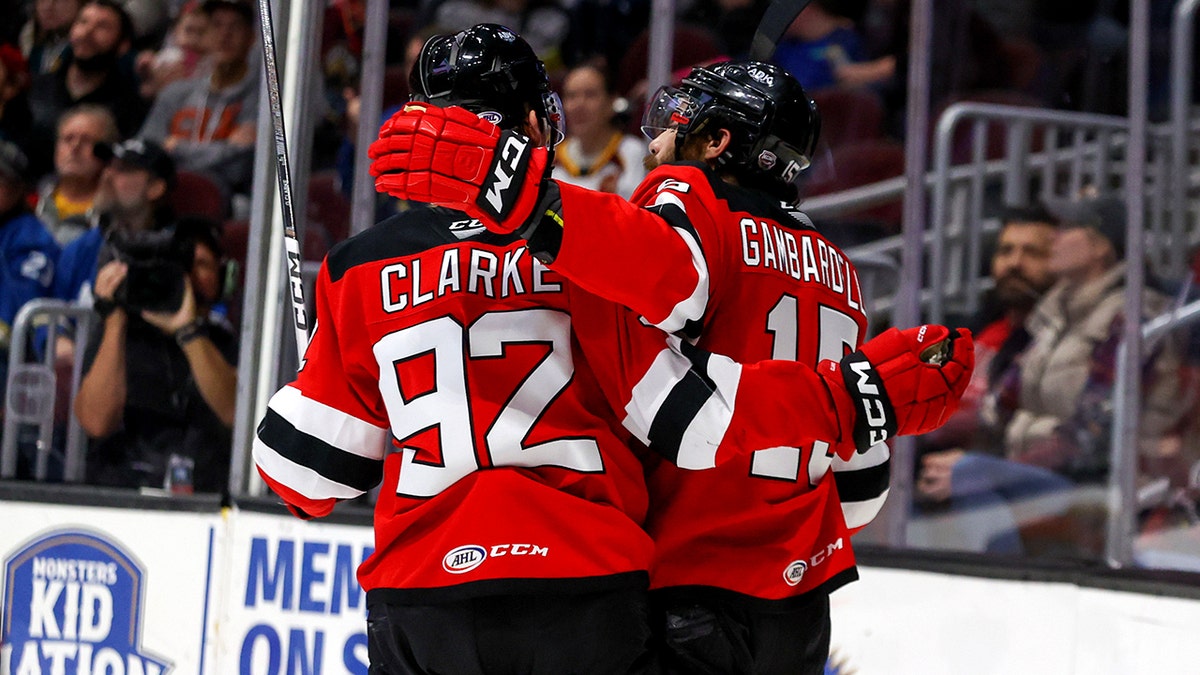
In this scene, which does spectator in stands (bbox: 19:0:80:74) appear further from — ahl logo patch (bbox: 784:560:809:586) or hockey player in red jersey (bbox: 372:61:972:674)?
ahl logo patch (bbox: 784:560:809:586)

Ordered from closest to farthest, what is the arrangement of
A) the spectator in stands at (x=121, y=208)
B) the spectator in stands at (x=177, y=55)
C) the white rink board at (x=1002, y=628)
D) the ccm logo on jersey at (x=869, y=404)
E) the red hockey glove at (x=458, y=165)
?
the red hockey glove at (x=458, y=165)
the ccm logo on jersey at (x=869, y=404)
the white rink board at (x=1002, y=628)
the spectator in stands at (x=121, y=208)
the spectator in stands at (x=177, y=55)

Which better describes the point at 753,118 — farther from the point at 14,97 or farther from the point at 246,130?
the point at 14,97

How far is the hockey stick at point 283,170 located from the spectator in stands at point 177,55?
280cm

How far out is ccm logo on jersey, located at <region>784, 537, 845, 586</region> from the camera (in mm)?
1767

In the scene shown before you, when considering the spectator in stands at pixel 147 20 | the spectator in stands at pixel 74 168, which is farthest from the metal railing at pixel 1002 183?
the spectator in stands at pixel 147 20

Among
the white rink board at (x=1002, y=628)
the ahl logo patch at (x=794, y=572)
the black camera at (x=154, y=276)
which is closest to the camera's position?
the ahl logo patch at (x=794, y=572)

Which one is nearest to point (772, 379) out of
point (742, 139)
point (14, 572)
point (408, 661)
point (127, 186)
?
point (742, 139)

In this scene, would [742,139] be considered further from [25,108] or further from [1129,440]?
[25,108]

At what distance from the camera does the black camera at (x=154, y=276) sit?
→ 3756 mm

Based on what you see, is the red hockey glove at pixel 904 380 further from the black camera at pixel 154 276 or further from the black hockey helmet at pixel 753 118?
the black camera at pixel 154 276

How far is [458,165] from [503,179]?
0.17ft

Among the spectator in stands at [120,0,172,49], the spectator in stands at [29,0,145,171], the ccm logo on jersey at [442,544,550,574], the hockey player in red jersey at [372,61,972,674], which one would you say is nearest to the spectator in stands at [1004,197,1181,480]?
the hockey player in red jersey at [372,61,972,674]

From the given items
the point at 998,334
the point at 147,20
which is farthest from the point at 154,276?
the point at 998,334

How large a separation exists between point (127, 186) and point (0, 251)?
582mm
